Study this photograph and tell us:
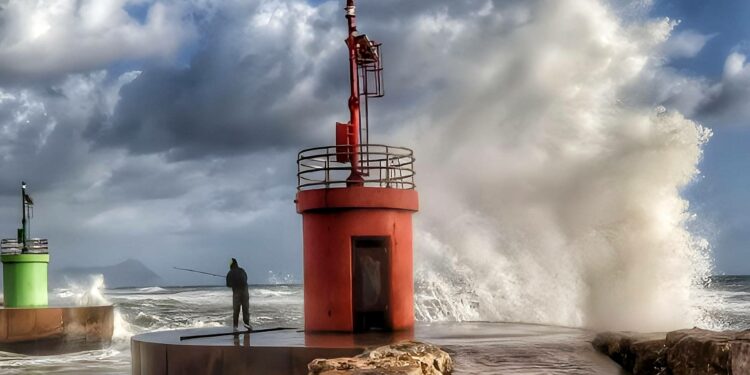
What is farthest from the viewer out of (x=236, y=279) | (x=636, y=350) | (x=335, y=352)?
(x=236, y=279)

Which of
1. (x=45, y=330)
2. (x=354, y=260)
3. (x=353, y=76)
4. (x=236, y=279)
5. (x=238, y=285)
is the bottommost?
(x=45, y=330)

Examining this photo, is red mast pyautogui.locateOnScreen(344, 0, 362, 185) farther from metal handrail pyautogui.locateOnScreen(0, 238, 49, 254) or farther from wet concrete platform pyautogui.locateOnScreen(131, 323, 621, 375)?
metal handrail pyautogui.locateOnScreen(0, 238, 49, 254)

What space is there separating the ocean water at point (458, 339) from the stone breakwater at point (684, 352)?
34 cm

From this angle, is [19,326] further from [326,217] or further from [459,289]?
[326,217]

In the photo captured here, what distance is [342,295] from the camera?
14297mm

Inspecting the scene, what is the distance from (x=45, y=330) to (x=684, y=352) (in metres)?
23.3

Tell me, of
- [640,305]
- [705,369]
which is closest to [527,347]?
[705,369]

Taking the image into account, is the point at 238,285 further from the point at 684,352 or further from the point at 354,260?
the point at 684,352

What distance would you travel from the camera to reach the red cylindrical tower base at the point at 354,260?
14297 millimetres

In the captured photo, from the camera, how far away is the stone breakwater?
341 inches

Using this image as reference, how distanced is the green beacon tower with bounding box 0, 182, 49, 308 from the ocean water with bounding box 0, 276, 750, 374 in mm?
3490

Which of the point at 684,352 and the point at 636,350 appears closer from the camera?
the point at 684,352

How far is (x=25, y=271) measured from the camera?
3088 centimetres

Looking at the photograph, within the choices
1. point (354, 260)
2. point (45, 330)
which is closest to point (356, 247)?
point (354, 260)
